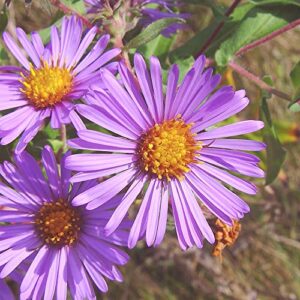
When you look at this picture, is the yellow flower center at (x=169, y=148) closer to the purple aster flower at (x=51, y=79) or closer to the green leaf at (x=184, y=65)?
the purple aster flower at (x=51, y=79)

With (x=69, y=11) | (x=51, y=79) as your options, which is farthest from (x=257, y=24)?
(x=51, y=79)

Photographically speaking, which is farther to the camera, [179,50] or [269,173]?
[179,50]

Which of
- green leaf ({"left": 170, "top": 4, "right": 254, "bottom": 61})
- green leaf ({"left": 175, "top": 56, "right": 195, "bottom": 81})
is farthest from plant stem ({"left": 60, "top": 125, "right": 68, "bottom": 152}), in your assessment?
green leaf ({"left": 170, "top": 4, "right": 254, "bottom": 61})

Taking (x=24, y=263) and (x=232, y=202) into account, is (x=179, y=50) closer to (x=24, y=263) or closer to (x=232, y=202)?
(x=232, y=202)

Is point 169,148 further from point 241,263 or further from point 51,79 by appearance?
point 241,263

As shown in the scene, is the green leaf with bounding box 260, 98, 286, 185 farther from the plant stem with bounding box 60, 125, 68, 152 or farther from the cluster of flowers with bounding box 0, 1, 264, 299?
the plant stem with bounding box 60, 125, 68, 152

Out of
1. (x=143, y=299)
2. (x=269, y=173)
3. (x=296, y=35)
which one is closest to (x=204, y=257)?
(x=143, y=299)
